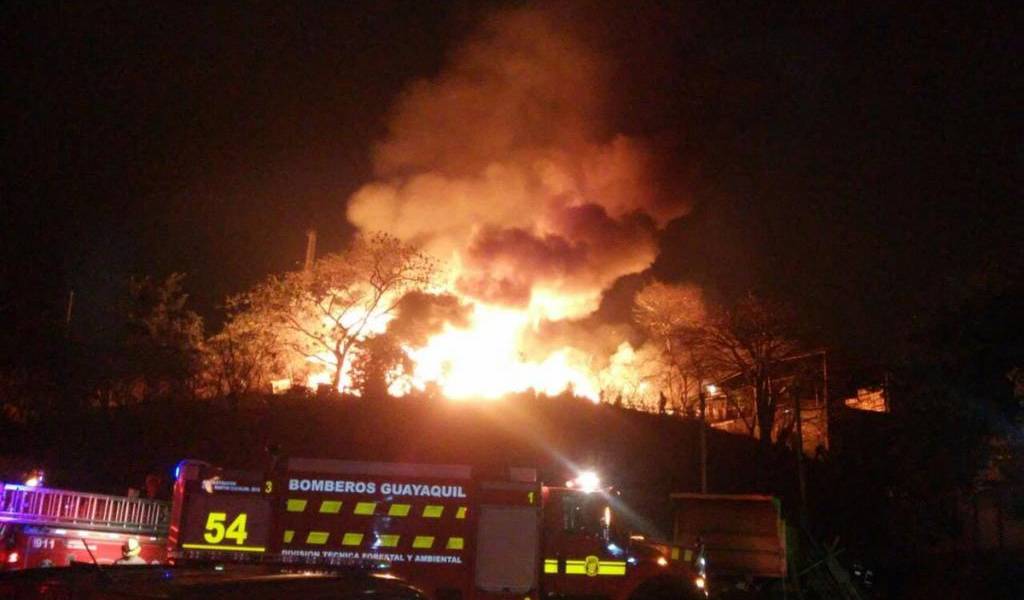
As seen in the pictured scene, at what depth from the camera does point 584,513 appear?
1099 cm

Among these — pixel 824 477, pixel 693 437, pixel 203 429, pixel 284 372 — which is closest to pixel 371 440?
pixel 203 429

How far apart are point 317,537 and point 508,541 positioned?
2114mm

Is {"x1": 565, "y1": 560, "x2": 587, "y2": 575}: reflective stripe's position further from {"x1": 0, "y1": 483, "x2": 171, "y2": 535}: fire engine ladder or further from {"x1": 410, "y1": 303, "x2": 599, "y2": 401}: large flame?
{"x1": 410, "y1": 303, "x2": 599, "y2": 401}: large flame

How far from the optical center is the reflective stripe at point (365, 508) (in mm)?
10453

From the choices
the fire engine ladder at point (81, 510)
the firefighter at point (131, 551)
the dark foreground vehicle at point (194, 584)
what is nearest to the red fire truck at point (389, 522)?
the firefighter at point (131, 551)

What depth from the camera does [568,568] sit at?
10.8 metres

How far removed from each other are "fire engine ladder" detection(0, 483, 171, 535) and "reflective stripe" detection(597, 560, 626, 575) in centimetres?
557

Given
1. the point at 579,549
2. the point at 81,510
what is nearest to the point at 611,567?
the point at 579,549

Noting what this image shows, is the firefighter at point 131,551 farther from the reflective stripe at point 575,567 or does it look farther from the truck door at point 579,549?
the reflective stripe at point 575,567

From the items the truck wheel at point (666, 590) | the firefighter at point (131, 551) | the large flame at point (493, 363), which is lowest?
the truck wheel at point (666, 590)

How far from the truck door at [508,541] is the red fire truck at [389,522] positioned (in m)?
0.01

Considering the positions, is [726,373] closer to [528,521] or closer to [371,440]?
[371,440]

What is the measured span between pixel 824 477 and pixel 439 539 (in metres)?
17.9

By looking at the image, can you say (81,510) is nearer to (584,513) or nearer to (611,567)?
(584,513)
